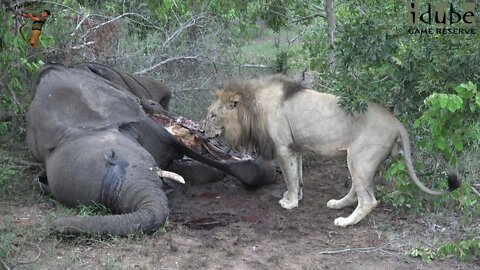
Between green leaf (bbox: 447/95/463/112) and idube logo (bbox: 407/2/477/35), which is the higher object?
idube logo (bbox: 407/2/477/35)

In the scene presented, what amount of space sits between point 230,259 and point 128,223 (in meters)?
0.83

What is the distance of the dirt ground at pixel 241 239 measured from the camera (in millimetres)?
5613

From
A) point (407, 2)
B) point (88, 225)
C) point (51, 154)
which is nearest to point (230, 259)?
point (88, 225)

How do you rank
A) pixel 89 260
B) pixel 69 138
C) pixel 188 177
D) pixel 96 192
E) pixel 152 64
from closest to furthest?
pixel 89 260
pixel 96 192
pixel 69 138
pixel 188 177
pixel 152 64

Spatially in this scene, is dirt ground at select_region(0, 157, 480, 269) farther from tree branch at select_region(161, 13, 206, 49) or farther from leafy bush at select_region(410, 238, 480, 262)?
tree branch at select_region(161, 13, 206, 49)

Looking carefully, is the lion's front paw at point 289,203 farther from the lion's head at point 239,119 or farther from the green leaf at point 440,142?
the green leaf at point 440,142

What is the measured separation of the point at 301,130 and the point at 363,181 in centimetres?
77

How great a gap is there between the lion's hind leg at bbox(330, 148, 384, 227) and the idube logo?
1.17 meters

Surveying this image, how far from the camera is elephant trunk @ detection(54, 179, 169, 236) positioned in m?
5.72

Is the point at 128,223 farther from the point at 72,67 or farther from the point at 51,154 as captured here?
the point at 72,67

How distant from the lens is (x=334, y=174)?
8102 millimetres

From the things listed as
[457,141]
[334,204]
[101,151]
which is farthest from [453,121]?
[101,151]

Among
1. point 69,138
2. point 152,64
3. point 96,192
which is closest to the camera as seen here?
point 96,192

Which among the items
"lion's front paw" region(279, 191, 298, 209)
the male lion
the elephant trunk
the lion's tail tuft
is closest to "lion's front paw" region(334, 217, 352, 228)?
the male lion
